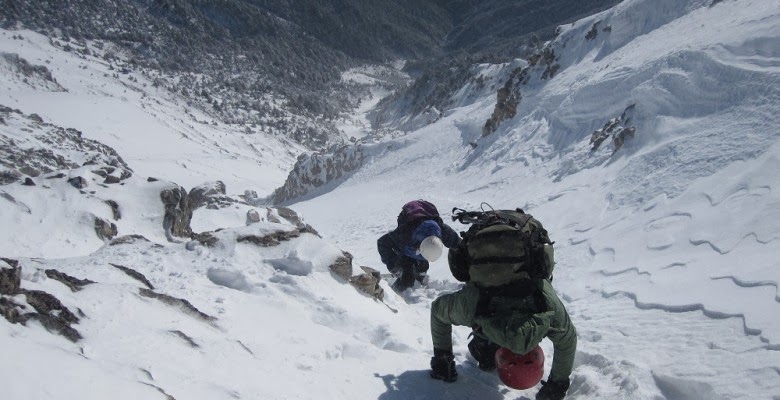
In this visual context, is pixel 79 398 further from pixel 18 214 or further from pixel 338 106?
pixel 338 106

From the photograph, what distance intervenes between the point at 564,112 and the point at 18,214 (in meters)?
15.4

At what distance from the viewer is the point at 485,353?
4125 mm

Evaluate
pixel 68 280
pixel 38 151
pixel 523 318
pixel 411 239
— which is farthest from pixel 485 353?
pixel 38 151

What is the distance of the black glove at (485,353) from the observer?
4.11 m

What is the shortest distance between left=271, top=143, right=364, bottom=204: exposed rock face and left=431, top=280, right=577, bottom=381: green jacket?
26.8m

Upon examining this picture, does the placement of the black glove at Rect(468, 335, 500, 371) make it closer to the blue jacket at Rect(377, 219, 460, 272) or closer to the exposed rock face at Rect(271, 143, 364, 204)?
the blue jacket at Rect(377, 219, 460, 272)

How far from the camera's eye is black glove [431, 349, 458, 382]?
3977 mm

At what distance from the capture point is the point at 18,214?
12.8m

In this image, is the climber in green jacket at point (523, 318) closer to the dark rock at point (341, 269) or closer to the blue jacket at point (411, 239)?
the dark rock at point (341, 269)

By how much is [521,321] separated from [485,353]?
3.28 feet

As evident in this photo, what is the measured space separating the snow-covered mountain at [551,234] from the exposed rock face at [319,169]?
934cm

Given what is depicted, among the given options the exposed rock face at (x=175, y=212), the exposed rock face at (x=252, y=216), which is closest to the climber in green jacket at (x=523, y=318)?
the exposed rock face at (x=175, y=212)

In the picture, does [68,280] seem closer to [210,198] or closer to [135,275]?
[135,275]

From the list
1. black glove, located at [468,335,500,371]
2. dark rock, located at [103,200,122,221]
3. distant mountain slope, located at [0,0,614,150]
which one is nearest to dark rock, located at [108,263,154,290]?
black glove, located at [468,335,500,371]
